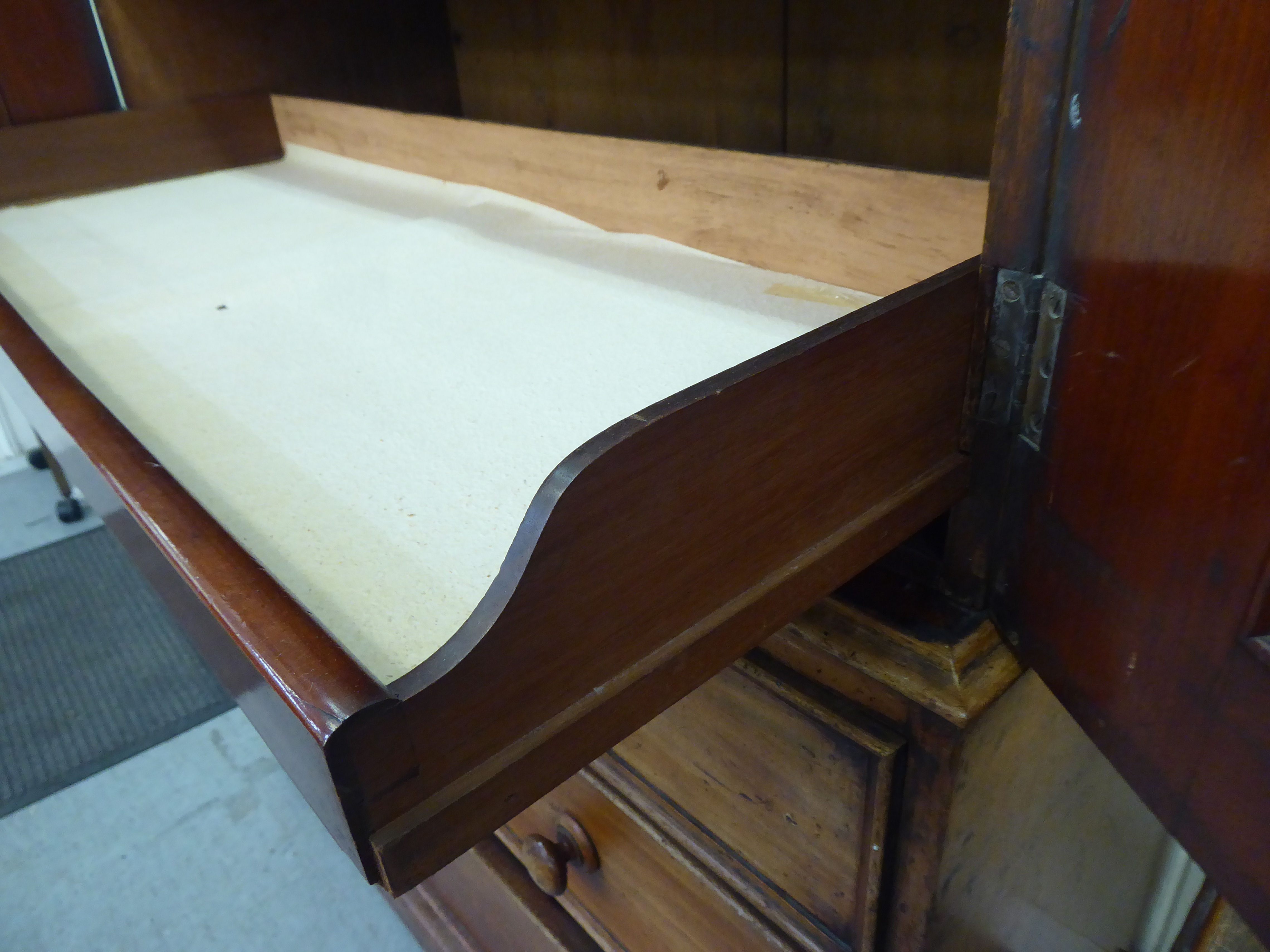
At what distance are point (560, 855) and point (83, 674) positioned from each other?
1029 mm

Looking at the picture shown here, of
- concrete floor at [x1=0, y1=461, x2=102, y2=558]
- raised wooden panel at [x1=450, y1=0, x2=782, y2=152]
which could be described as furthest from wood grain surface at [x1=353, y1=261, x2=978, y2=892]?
concrete floor at [x1=0, y1=461, x2=102, y2=558]

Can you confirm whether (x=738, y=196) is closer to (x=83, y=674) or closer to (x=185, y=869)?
(x=185, y=869)

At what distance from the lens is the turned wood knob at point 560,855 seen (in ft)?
2.39

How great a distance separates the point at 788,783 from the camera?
54 centimetres

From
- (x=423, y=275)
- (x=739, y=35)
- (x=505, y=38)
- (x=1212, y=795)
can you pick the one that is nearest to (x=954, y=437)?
(x=1212, y=795)

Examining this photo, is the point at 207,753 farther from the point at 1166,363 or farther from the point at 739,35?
the point at 1166,363

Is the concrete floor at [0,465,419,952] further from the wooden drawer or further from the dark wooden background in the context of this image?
the dark wooden background

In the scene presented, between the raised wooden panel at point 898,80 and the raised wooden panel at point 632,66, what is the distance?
0.04 m

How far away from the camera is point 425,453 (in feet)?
1.47

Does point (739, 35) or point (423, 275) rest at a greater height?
point (739, 35)

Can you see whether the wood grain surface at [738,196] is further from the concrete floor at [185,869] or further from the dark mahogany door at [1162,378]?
the concrete floor at [185,869]

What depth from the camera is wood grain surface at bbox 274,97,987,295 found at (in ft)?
1.68

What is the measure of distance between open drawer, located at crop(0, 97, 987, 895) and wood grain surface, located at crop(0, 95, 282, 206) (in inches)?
21.9

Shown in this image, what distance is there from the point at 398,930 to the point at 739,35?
107 cm
